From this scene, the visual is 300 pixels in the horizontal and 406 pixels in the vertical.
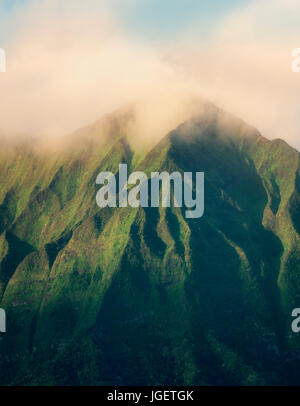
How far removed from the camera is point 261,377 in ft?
655
